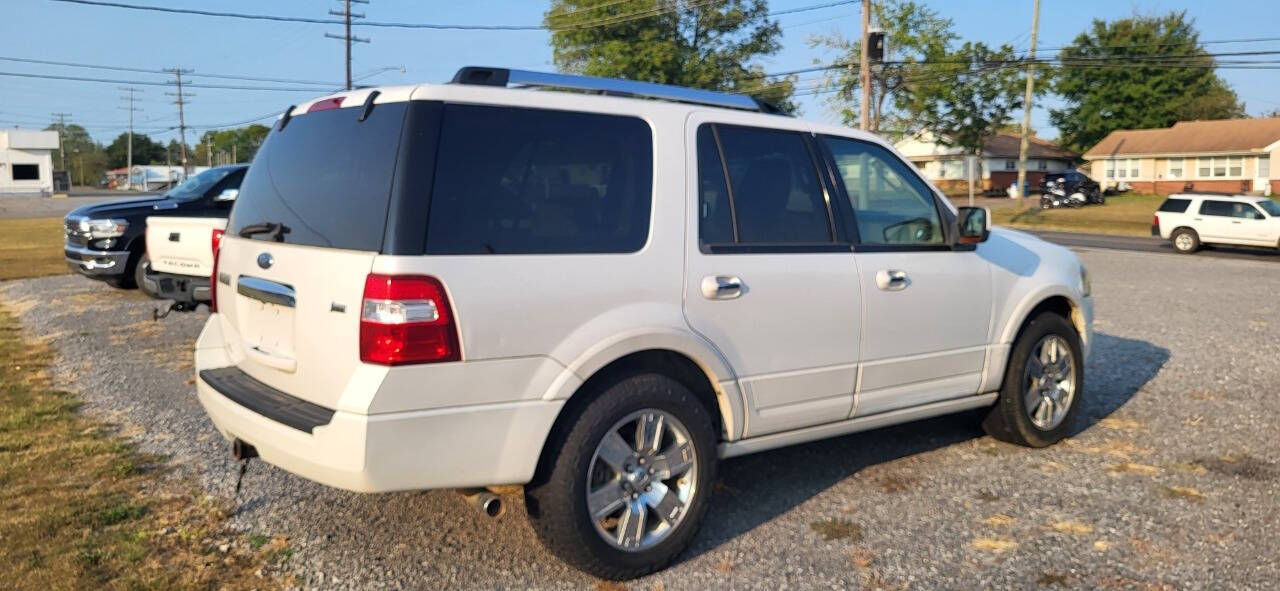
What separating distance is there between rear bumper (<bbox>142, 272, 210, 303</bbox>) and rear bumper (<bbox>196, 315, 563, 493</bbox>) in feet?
16.9

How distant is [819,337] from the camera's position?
4488mm

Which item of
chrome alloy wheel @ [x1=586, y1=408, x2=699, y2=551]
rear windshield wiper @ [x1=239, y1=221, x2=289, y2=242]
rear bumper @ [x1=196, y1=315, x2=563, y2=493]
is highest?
rear windshield wiper @ [x1=239, y1=221, x2=289, y2=242]

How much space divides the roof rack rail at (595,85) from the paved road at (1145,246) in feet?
75.2

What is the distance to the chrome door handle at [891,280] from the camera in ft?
15.5

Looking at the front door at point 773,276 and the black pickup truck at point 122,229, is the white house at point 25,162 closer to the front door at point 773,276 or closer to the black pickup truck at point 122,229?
the black pickup truck at point 122,229

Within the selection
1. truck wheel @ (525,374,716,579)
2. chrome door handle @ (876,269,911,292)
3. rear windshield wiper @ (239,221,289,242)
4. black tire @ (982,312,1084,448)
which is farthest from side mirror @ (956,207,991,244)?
rear windshield wiper @ (239,221,289,242)

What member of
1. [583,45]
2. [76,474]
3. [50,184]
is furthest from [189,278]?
[50,184]

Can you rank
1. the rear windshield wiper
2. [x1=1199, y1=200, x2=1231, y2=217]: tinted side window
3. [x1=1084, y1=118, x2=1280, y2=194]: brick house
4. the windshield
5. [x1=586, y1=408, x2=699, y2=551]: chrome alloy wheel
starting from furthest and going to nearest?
[x1=1084, y1=118, x2=1280, y2=194]: brick house
[x1=1199, y1=200, x2=1231, y2=217]: tinted side window
the windshield
the rear windshield wiper
[x1=586, y1=408, x2=699, y2=551]: chrome alloy wheel

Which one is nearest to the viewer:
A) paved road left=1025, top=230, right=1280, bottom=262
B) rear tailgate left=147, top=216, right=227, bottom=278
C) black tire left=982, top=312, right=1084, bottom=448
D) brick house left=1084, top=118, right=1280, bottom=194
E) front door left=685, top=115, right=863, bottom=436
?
front door left=685, top=115, right=863, bottom=436

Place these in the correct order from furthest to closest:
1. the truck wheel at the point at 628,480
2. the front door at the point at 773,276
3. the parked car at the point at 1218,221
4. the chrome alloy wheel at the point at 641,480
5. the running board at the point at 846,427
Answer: the parked car at the point at 1218,221, the running board at the point at 846,427, the front door at the point at 773,276, the chrome alloy wheel at the point at 641,480, the truck wheel at the point at 628,480

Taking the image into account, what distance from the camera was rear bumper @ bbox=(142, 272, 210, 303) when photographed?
27.3 ft

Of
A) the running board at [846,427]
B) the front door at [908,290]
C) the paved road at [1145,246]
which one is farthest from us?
the paved road at [1145,246]

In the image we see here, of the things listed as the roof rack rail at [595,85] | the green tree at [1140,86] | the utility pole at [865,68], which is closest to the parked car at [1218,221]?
the utility pole at [865,68]

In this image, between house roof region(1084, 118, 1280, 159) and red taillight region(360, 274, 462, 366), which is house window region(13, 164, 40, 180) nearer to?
house roof region(1084, 118, 1280, 159)
